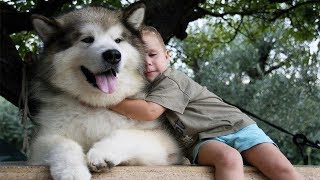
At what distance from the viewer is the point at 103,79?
2.96 m

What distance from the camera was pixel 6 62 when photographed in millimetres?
4043

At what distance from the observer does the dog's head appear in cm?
290

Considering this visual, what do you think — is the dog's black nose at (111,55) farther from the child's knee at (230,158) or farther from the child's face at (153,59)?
the child's knee at (230,158)

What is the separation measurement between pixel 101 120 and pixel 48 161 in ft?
1.62

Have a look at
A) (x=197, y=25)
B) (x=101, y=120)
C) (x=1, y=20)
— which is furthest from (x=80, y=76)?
(x=197, y=25)

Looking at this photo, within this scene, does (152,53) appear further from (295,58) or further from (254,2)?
(295,58)

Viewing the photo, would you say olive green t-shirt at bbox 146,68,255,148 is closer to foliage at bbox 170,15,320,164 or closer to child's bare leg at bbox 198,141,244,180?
child's bare leg at bbox 198,141,244,180

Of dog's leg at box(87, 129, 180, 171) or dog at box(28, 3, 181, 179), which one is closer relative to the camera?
dog's leg at box(87, 129, 180, 171)

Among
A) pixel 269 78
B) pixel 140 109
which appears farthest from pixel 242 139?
pixel 269 78

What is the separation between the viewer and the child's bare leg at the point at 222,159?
9.28 feet

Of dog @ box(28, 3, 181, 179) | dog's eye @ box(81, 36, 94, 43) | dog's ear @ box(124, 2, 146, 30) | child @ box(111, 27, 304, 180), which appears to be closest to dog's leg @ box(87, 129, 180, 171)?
dog @ box(28, 3, 181, 179)

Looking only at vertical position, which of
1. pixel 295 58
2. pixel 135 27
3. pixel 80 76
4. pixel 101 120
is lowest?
pixel 295 58

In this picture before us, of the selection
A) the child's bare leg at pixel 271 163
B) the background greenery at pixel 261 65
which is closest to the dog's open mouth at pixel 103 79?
the child's bare leg at pixel 271 163

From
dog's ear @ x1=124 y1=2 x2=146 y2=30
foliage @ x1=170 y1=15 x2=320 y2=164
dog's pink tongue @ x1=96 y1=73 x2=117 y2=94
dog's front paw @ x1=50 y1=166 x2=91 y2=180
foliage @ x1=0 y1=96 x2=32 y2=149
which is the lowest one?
foliage @ x1=0 y1=96 x2=32 y2=149
